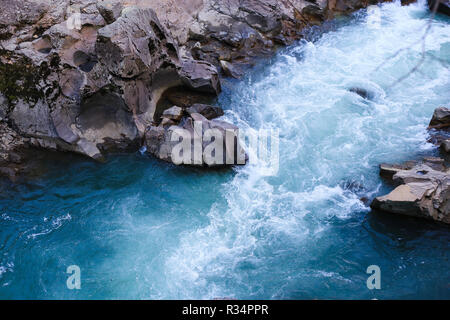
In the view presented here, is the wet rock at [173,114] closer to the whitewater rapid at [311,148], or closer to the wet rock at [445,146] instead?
the whitewater rapid at [311,148]

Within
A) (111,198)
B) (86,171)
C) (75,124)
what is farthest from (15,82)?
(111,198)

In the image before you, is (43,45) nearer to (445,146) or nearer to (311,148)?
(311,148)

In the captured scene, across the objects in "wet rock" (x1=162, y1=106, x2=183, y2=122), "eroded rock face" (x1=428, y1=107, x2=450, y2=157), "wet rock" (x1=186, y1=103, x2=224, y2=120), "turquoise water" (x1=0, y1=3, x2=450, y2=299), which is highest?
"eroded rock face" (x1=428, y1=107, x2=450, y2=157)

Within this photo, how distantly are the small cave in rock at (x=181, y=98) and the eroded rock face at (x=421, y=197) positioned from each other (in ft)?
17.1

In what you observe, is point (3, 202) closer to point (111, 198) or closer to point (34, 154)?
point (34, 154)

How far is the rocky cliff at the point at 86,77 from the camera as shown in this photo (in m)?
9.66

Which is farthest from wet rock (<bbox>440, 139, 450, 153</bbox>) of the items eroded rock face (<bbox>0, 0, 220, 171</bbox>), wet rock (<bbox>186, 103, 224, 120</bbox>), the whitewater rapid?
eroded rock face (<bbox>0, 0, 220, 171</bbox>)

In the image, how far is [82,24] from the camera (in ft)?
34.6

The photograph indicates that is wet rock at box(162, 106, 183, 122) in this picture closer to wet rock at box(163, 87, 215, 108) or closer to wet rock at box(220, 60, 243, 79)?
wet rock at box(163, 87, 215, 108)

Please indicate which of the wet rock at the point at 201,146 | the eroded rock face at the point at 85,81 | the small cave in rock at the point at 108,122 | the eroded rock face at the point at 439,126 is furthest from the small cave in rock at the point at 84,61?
the eroded rock face at the point at 439,126

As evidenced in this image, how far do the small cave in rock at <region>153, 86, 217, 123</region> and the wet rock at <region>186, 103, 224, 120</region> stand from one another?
0.46m

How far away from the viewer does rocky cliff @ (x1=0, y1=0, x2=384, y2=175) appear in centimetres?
966

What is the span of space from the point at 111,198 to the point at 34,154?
2.33m
